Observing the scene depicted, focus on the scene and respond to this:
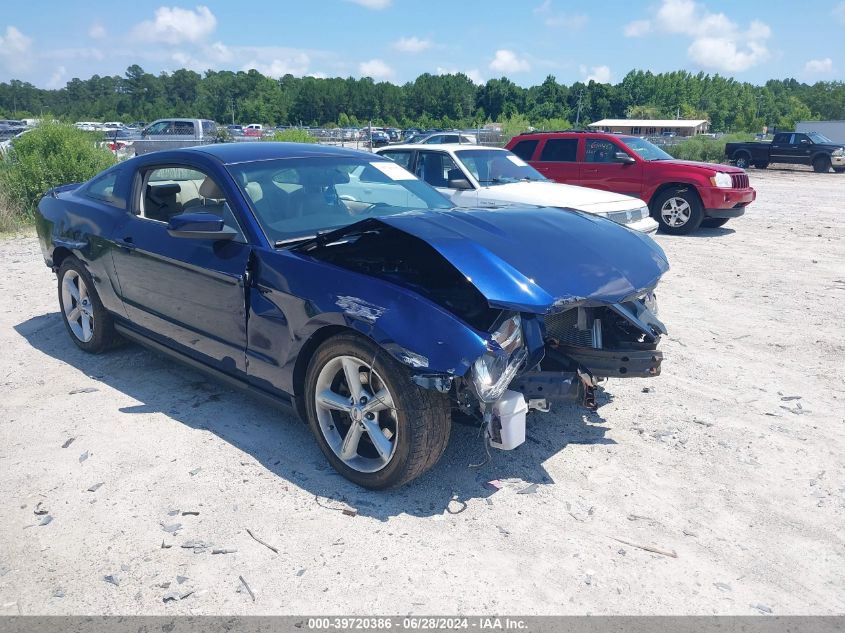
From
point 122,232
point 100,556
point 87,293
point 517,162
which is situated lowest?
point 100,556

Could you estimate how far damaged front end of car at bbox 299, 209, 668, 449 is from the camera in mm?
3016

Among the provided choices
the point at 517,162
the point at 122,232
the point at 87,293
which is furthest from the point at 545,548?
the point at 517,162

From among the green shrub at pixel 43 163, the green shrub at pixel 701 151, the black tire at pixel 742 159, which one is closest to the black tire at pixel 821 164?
the black tire at pixel 742 159

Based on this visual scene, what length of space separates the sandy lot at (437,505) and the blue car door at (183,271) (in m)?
0.52

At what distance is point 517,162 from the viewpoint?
10.2m

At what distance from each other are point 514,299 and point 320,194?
171 cm

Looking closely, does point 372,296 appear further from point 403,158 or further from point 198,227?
point 403,158

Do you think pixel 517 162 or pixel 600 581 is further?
pixel 517 162

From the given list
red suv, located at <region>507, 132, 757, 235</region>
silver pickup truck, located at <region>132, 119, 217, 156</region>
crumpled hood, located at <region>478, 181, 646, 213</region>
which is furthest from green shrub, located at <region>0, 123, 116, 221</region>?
silver pickup truck, located at <region>132, 119, 217, 156</region>

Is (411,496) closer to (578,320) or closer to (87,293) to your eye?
(578,320)

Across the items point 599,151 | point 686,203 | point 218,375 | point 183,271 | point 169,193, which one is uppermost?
point 599,151

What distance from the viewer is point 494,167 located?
386 inches

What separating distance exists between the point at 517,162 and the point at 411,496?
777cm

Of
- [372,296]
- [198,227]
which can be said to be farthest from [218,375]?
[372,296]
